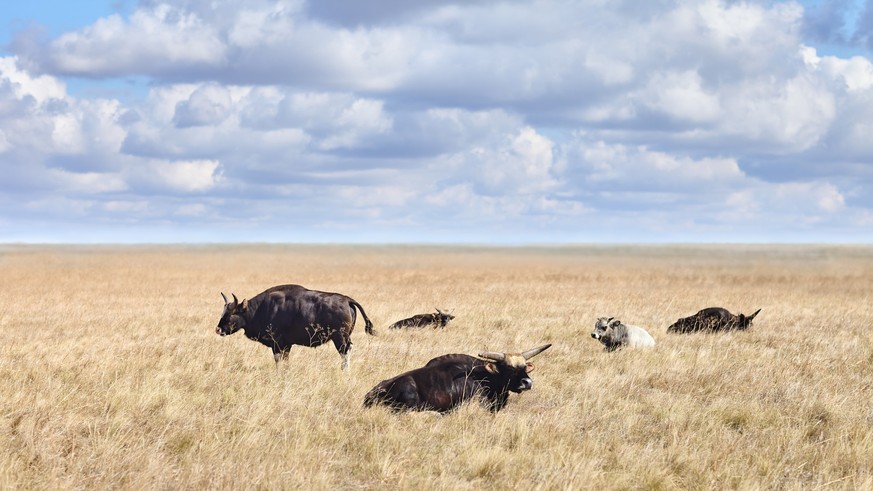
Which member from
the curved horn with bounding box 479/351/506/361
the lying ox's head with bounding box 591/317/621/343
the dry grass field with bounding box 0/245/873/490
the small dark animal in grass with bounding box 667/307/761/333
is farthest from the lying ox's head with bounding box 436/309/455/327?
the curved horn with bounding box 479/351/506/361

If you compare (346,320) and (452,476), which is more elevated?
(346,320)

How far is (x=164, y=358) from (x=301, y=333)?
85.2 inches

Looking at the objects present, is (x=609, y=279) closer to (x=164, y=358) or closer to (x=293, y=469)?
(x=164, y=358)

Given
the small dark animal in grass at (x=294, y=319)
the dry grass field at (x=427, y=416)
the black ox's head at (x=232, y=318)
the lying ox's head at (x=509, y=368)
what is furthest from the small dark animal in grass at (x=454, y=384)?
the black ox's head at (x=232, y=318)

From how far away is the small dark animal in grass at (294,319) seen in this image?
12.3 metres

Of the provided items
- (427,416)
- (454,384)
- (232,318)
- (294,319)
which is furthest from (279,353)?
(427,416)

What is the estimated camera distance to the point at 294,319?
12500mm

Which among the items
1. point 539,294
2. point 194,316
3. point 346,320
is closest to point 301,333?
point 346,320

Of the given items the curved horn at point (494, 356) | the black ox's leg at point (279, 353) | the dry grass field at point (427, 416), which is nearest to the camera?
the dry grass field at point (427, 416)

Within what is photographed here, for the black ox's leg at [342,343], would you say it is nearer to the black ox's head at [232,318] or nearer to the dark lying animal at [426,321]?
the black ox's head at [232,318]

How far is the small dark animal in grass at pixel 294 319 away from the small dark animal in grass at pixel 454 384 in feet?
10.0

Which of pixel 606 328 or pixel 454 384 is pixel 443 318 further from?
pixel 454 384

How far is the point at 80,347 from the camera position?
44.6ft

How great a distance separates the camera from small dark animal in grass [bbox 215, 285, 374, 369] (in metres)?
12.3
